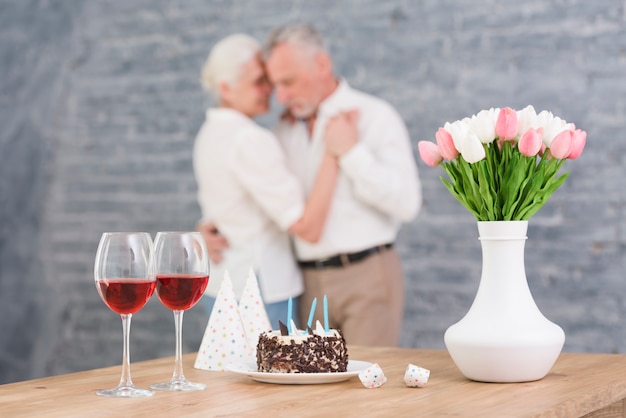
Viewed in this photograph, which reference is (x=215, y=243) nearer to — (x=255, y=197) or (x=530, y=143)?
(x=255, y=197)

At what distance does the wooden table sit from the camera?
116cm

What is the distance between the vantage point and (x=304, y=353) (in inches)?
54.5

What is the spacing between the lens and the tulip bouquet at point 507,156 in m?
1.38

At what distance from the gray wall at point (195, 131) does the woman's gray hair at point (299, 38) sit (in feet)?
0.19

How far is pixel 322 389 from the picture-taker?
4.38 feet

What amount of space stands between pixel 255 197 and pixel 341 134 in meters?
0.41

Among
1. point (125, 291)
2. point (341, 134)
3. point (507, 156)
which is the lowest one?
point (125, 291)

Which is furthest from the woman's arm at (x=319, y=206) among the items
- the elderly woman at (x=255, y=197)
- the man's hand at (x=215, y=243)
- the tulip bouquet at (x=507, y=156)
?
the tulip bouquet at (x=507, y=156)

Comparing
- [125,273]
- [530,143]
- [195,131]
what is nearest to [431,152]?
[530,143]

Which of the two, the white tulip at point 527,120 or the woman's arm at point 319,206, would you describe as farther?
the woman's arm at point 319,206

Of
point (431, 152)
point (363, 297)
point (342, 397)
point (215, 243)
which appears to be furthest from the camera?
point (215, 243)

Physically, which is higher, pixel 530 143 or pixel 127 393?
pixel 530 143

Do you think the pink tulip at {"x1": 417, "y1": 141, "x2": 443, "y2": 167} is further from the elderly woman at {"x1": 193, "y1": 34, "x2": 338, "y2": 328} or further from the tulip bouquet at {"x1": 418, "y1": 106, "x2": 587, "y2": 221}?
the elderly woman at {"x1": 193, "y1": 34, "x2": 338, "y2": 328}

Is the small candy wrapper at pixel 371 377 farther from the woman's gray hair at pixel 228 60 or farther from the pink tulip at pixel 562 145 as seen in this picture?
the woman's gray hair at pixel 228 60
